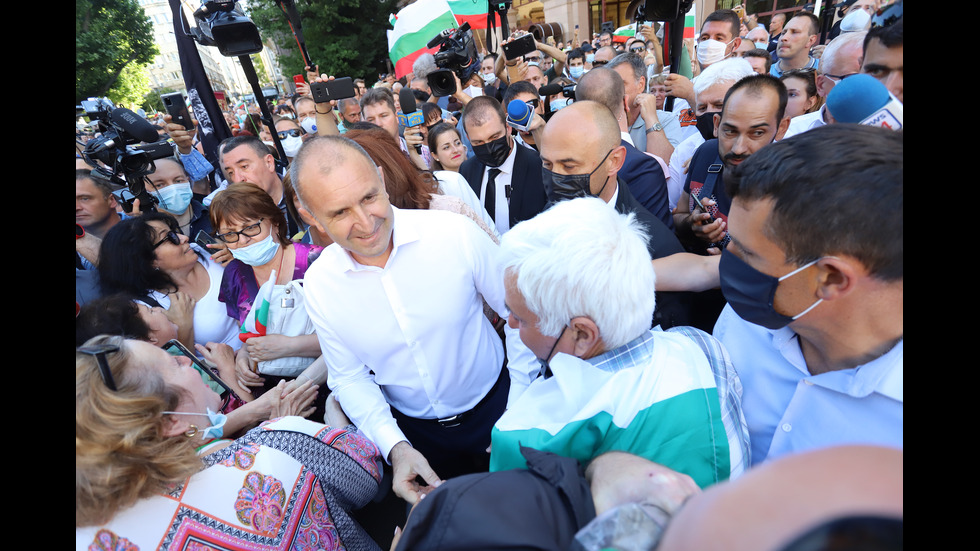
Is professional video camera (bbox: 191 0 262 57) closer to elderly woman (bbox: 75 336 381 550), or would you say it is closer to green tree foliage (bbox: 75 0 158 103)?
elderly woman (bbox: 75 336 381 550)

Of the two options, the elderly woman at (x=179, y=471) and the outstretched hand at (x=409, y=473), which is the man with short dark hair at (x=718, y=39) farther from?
the elderly woman at (x=179, y=471)

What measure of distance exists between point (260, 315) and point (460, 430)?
1.33 metres

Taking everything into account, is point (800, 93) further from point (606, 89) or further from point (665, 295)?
point (665, 295)

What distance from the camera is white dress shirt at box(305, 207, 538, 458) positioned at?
204 centimetres

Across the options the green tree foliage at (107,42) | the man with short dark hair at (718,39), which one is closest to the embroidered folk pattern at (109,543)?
the man with short dark hair at (718,39)

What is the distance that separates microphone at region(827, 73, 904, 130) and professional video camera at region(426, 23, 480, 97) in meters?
4.31

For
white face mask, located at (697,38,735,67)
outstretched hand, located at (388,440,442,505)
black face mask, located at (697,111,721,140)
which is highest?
white face mask, located at (697,38,735,67)

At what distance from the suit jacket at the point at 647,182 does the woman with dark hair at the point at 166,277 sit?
9.47ft

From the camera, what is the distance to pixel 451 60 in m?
5.42

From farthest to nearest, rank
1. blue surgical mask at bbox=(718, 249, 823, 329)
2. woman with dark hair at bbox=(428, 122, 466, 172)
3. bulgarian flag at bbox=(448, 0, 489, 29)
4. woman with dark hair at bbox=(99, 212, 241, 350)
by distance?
bulgarian flag at bbox=(448, 0, 489, 29), woman with dark hair at bbox=(428, 122, 466, 172), woman with dark hair at bbox=(99, 212, 241, 350), blue surgical mask at bbox=(718, 249, 823, 329)

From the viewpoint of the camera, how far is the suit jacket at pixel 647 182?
300 centimetres

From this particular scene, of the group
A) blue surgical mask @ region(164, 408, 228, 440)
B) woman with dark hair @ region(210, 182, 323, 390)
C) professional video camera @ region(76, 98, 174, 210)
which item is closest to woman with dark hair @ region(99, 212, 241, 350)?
woman with dark hair @ region(210, 182, 323, 390)

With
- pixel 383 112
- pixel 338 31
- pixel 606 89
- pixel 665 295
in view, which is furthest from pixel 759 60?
pixel 338 31
